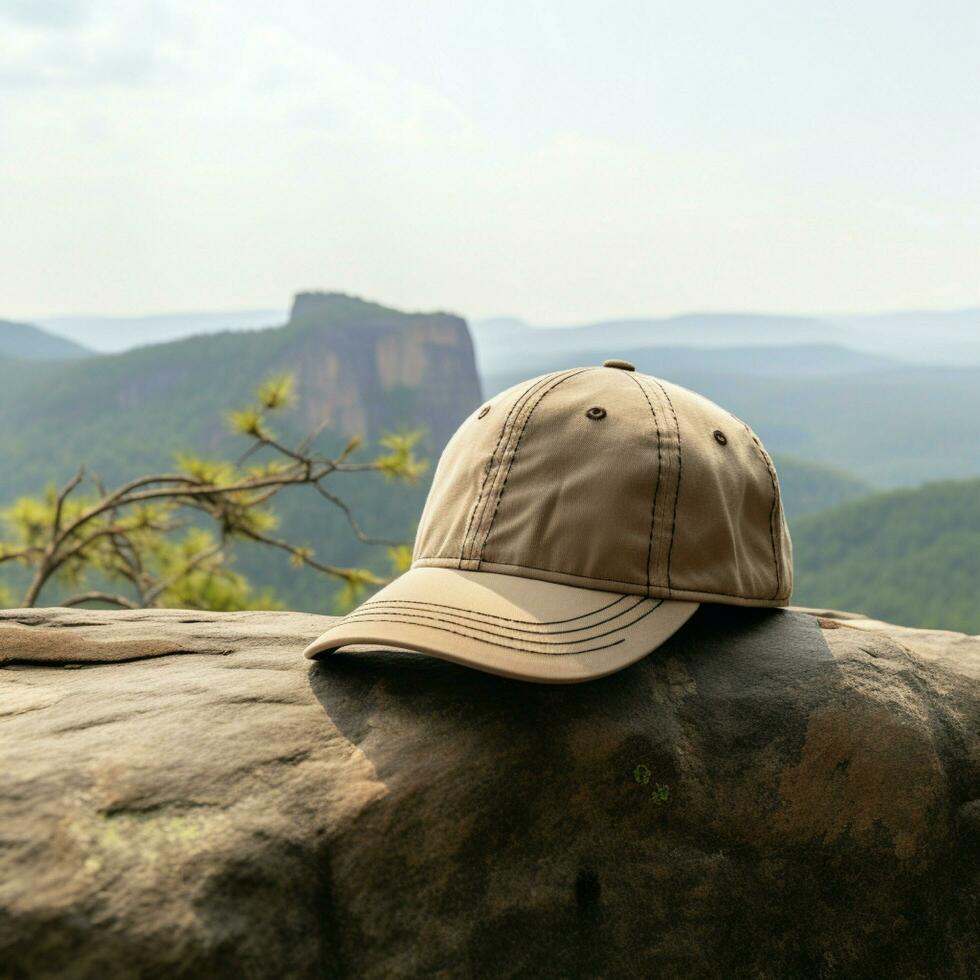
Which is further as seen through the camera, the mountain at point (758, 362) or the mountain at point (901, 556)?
the mountain at point (758, 362)

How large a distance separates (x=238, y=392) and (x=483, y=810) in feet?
139

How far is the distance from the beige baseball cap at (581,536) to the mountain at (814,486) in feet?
205

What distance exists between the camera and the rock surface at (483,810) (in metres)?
1.07

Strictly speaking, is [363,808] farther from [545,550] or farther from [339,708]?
[545,550]

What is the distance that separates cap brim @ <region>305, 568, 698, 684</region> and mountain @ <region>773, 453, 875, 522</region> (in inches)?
2470

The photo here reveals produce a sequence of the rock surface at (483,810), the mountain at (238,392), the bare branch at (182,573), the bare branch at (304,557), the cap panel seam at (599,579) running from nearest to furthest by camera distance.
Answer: the rock surface at (483,810) → the cap panel seam at (599,579) → the bare branch at (304,557) → the bare branch at (182,573) → the mountain at (238,392)

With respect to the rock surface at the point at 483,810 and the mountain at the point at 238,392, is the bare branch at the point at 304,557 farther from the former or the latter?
the mountain at the point at 238,392

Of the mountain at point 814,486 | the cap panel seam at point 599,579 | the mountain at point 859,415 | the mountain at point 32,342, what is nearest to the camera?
the cap panel seam at point 599,579

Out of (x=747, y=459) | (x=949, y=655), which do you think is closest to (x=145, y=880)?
(x=747, y=459)

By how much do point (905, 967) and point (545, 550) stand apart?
2.90 feet

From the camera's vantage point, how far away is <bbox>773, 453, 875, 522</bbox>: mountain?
62844 millimetres

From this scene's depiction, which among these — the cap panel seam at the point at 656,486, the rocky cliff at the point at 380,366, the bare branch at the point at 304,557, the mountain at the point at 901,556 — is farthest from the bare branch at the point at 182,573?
the rocky cliff at the point at 380,366

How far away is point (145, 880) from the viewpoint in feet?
3.43

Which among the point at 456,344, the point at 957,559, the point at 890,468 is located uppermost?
the point at 456,344
